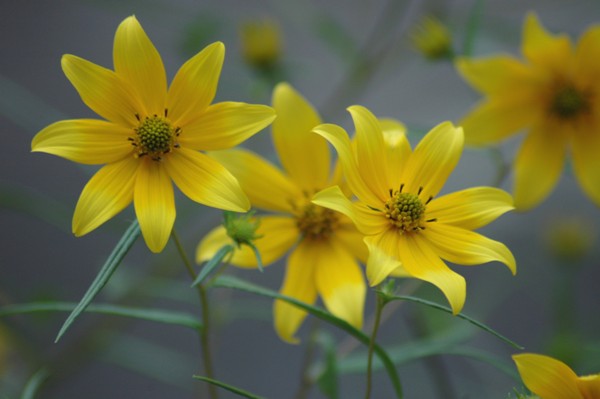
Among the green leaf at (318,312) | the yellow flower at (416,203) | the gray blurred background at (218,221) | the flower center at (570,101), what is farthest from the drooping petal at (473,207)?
the flower center at (570,101)

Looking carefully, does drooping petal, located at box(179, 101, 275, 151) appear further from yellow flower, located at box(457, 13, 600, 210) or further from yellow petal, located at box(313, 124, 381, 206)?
yellow flower, located at box(457, 13, 600, 210)

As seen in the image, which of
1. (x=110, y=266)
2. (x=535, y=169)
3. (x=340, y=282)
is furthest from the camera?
(x=535, y=169)

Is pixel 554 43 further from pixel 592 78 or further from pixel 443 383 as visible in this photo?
pixel 443 383

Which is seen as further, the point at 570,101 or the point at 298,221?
the point at 570,101

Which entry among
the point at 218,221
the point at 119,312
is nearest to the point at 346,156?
the point at 119,312

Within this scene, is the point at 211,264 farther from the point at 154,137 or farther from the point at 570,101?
the point at 570,101

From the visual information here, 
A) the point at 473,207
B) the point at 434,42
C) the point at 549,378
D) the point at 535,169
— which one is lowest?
the point at 549,378
